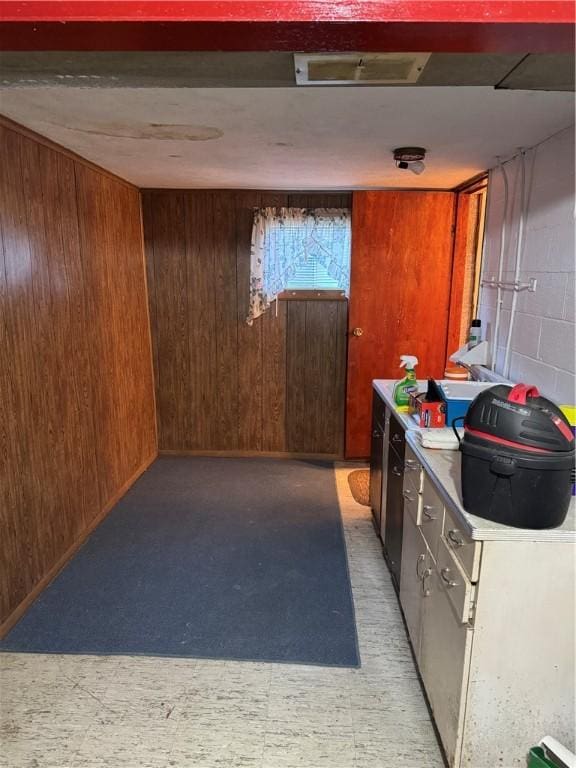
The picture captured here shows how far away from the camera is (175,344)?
396cm

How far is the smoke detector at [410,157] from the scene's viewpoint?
7.87ft

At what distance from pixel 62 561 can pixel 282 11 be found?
2668 millimetres

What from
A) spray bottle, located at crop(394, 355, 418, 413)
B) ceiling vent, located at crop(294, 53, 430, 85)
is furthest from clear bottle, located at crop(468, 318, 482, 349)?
ceiling vent, located at crop(294, 53, 430, 85)

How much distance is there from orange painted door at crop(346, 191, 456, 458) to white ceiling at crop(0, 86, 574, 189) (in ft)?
1.66

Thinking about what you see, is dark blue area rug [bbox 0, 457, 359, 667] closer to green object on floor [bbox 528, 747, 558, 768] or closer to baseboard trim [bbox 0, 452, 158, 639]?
baseboard trim [bbox 0, 452, 158, 639]

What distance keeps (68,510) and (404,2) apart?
106 inches

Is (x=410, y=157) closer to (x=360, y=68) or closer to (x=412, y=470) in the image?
(x=360, y=68)

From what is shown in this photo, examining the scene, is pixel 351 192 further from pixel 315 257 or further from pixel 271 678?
pixel 271 678

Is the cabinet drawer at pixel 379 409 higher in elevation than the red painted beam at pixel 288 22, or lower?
lower

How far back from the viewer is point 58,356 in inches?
98.2

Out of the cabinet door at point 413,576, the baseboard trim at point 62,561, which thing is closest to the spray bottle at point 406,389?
the cabinet door at point 413,576

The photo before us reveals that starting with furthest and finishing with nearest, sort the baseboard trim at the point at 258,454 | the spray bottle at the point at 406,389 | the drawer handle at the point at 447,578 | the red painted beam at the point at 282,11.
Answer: the baseboard trim at the point at 258,454, the spray bottle at the point at 406,389, the drawer handle at the point at 447,578, the red painted beam at the point at 282,11

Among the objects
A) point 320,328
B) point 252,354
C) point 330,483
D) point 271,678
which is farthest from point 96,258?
point 271,678

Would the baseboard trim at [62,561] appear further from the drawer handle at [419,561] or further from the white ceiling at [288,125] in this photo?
the white ceiling at [288,125]
